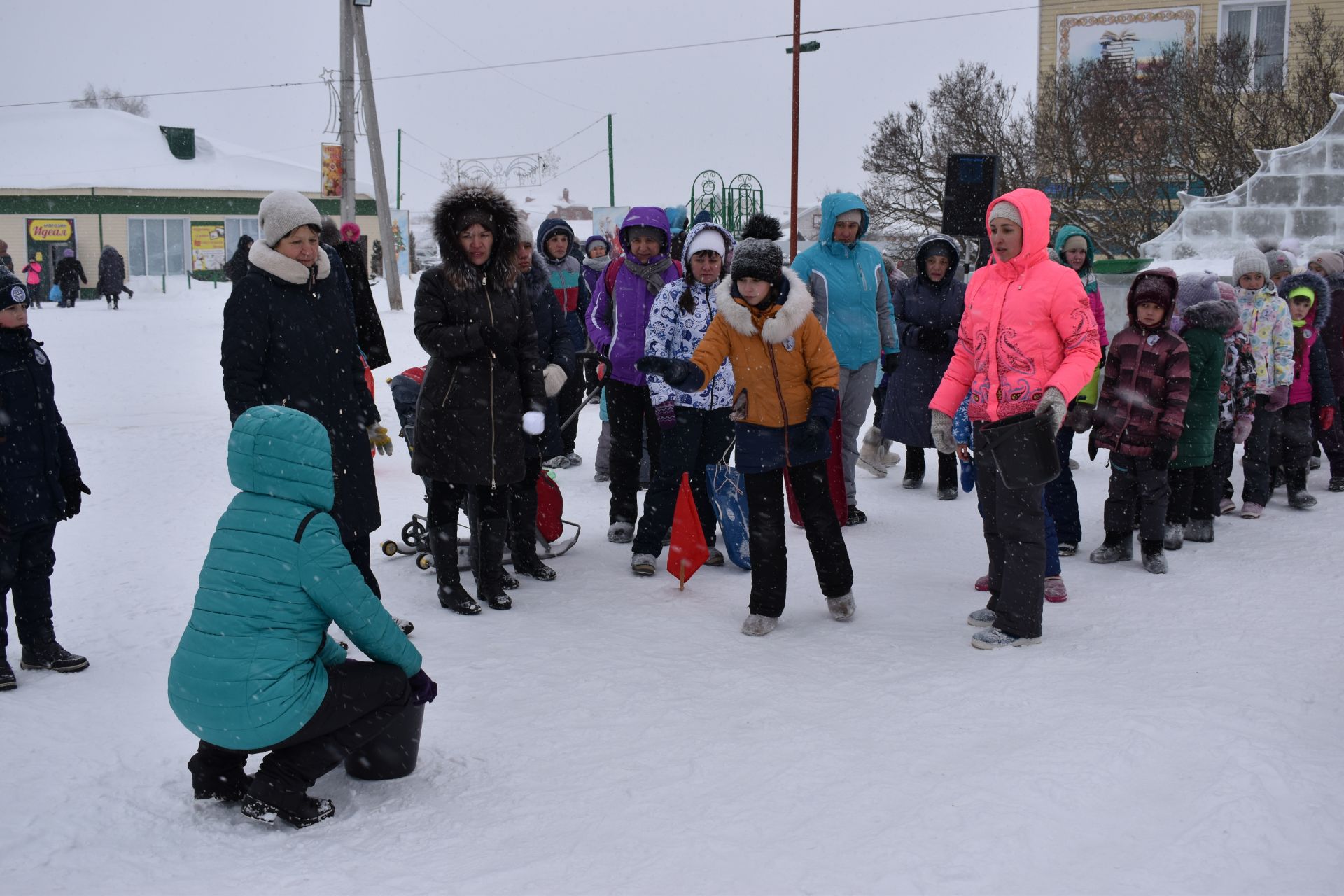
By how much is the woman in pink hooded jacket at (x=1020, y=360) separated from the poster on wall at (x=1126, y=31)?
99.0 ft

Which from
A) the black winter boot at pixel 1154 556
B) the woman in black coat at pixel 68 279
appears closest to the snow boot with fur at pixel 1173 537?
the black winter boot at pixel 1154 556

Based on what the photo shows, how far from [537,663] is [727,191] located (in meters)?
16.0

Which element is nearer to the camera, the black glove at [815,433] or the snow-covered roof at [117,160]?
the black glove at [815,433]

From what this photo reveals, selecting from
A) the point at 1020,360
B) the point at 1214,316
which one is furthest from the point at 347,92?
the point at 1020,360

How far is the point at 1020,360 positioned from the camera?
4.74 metres

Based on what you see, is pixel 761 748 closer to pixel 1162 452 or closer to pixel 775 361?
pixel 775 361

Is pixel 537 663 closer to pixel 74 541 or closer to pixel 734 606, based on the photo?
pixel 734 606

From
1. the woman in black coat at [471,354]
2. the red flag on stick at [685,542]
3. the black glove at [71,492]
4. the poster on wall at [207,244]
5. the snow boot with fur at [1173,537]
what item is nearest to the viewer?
the black glove at [71,492]

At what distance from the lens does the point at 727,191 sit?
19719 millimetres

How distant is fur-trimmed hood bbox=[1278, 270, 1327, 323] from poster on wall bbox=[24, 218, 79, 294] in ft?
128

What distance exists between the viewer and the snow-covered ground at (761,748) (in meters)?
3.00

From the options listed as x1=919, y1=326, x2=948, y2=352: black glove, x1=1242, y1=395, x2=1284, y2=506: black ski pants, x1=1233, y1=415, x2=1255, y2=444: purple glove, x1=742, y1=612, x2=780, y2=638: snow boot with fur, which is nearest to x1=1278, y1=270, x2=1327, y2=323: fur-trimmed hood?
x1=1242, y1=395, x2=1284, y2=506: black ski pants

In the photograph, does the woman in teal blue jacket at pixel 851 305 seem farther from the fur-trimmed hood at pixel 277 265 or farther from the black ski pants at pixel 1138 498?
the fur-trimmed hood at pixel 277 265

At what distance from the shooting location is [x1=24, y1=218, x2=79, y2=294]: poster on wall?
3838 cm
